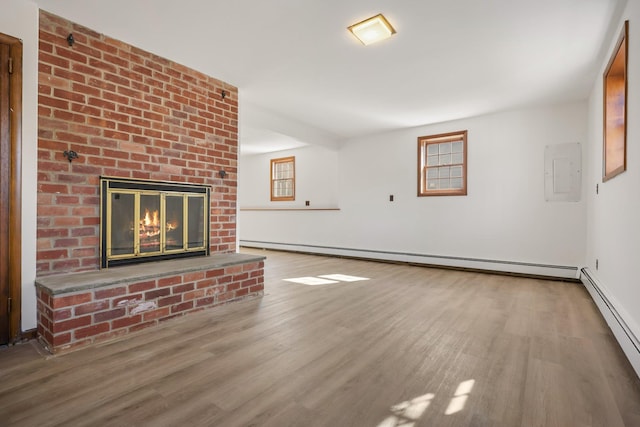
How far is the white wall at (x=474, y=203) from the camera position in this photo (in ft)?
14.3

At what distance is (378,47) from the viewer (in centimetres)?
288

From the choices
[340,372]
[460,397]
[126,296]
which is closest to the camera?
[460,397]

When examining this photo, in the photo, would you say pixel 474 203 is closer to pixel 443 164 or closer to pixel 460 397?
pixel 443 164

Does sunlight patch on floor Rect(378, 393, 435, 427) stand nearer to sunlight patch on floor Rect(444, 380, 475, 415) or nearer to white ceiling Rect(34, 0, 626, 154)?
sunlight patch on floor Rect(444, 380, 475, 415)

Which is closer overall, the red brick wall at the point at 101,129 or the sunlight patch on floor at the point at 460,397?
the sunlight patch on floor at the point at 460,397

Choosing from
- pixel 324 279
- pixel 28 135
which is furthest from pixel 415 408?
pixel 28 135

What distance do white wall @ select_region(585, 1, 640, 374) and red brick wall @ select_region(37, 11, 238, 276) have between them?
3.48m

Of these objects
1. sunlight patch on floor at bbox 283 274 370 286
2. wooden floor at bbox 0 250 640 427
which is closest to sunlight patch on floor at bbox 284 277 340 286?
sunlight patch on floor at bbox 283 274 370 286

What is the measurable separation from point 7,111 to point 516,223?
5620 millimetres

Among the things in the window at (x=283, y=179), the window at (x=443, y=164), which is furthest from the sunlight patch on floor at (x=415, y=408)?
the window at (x=283, y=179)

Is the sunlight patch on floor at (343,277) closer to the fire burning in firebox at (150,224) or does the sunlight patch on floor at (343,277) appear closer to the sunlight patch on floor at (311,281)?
the sunlight patch on floor at (311,281)

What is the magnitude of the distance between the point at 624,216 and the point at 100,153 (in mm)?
4033

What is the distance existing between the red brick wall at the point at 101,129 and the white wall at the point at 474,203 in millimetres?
3314

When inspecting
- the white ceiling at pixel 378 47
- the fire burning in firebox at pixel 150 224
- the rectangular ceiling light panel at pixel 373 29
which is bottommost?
the fire burning in firebox at pixel 150 224
